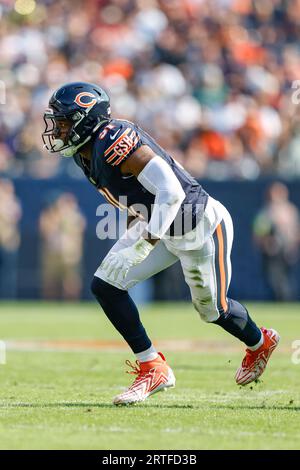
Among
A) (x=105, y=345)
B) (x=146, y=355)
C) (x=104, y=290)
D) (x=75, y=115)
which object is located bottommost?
(x=105, y=345)

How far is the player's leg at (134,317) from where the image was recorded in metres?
5.06

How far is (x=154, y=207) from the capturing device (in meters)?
4.87

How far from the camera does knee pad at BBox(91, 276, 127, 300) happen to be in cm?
504

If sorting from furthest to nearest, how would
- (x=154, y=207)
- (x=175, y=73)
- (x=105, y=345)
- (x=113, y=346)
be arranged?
(x=175, y=73)
(x=105, y=345)
(x=113, y=346)
(x=154, y=207)

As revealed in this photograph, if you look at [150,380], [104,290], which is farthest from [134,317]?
[150,380]

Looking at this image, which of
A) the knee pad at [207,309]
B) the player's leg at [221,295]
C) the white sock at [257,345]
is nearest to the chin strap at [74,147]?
the player's leg at [221,295]

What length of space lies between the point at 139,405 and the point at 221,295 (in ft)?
2.50

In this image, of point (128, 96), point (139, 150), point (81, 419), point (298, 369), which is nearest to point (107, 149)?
point (139, 150)

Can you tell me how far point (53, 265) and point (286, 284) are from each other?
3465 mm

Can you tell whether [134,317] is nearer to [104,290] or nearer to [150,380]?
[104,290]

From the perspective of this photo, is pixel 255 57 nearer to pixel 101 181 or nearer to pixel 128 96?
pixel 128 96

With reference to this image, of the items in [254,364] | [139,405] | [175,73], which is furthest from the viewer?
[175,73]

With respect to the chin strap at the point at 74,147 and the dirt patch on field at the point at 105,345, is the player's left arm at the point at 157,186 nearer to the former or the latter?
the chin strap at the point at 74,147

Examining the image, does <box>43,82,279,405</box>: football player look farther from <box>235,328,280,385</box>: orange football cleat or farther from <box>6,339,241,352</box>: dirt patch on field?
<box>6,339,241,352</box>: dirt patch on field
